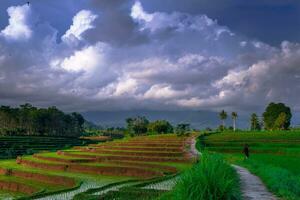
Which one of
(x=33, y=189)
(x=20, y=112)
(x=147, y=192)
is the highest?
(x=20, y=112)

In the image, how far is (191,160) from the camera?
35.2 metres

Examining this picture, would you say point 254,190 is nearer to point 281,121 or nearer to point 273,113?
point 281,121

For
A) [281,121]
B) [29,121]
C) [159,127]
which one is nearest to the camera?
[159,127]

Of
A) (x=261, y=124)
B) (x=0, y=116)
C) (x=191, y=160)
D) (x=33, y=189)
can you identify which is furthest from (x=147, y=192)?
(x=261, y=124)

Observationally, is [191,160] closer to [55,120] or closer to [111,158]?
[111,158]

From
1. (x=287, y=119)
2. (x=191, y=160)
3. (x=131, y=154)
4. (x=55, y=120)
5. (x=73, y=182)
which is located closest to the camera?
(x=73, y=182)

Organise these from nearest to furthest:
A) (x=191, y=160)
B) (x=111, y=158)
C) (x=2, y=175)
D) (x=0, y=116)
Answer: (x=191, y=160), (x=2, y=175), (x=111, y=158), (x=0, y=116)

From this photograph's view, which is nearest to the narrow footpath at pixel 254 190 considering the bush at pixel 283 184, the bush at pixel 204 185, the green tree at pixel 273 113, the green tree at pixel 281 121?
the bush at pixel 283 184

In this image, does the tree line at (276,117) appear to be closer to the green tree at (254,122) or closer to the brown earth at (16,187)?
the green tree at (254,122)

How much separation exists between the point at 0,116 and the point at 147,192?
408 feet

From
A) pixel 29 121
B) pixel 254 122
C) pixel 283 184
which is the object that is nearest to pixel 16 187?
A: pixel 283 184

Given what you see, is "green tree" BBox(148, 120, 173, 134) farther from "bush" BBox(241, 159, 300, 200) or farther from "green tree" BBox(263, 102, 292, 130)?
"bush" BBox(241, 159, 300, 200)

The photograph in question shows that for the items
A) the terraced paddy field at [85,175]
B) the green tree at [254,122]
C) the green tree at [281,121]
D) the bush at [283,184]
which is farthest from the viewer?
the green tree at [254,122]

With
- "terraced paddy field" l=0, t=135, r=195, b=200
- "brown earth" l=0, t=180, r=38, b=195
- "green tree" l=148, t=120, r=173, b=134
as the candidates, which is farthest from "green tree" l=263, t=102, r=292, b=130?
"brown earth" l=0, t=180, r=38, b=195
